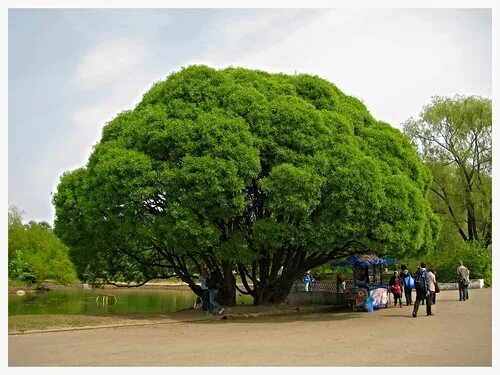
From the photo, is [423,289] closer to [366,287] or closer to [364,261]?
[366,287]

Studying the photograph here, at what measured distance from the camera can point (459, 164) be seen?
121 feet

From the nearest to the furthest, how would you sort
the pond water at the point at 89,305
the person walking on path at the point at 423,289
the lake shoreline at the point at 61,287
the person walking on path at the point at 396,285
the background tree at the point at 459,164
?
1. the person walking on path at the point at 423,289
2. the person walking on path at the point at 396,285
3. the pond water at the point at 89,305
4. the background tree at the point at 459,164
5. the lake shoreline at the point at 61,287

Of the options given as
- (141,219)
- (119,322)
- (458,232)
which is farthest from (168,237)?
(458,232)

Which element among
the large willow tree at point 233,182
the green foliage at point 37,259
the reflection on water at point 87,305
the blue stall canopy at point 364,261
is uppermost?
the large willow tree at point 233,182

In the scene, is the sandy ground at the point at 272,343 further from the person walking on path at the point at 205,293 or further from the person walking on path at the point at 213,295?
the person walking on path at the point at 205,293

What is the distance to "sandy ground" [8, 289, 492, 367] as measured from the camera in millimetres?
10133

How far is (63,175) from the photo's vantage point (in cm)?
1936

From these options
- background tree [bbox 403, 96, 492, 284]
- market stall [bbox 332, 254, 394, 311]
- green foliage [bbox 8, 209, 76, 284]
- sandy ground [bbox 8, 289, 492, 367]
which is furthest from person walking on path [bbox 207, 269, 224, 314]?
green foliage [bbox 8, 209, 76, 284]

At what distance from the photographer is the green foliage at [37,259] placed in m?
44.1

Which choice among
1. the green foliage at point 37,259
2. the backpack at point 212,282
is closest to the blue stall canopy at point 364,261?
the backpack at point 212,282

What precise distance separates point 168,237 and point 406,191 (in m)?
7.68

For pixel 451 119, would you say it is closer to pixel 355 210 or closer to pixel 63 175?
pixel 355 210

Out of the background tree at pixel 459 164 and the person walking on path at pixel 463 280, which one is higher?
the background tree at pixel 459 164

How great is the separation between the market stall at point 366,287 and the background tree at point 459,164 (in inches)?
592
